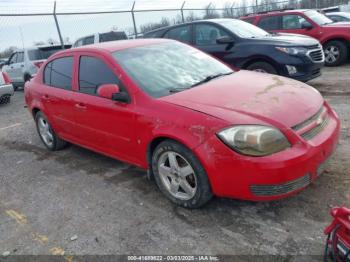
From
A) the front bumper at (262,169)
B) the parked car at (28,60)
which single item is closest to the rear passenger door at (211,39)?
the front bumper at (262,169)

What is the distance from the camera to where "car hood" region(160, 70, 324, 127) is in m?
3.09

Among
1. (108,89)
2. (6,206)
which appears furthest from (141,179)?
(6,206)

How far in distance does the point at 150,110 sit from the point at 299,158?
57.4 inches

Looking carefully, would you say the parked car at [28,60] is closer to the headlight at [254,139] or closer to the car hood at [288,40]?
the car hood at [288,40]

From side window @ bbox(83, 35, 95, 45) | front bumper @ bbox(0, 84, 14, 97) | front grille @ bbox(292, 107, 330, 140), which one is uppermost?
front grille @ bbox(292, 107, 330, 140)

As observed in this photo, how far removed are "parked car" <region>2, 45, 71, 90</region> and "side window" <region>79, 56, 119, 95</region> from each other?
9.50 metres

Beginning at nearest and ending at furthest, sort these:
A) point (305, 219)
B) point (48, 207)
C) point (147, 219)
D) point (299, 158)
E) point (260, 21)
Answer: point (299, 158), point (305, 219), point (147, 219), point (48, 207), point (260, 21)

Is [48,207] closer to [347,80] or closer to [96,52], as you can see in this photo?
[96,52]

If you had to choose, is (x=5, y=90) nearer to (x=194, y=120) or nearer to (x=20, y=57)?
(x=20, y=57)

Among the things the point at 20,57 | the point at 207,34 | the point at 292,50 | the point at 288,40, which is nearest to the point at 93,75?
the point at 292,50

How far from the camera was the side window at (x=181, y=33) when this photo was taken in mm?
8797

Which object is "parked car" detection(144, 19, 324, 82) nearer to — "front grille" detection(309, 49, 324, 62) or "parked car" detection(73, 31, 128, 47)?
"front grille" detection(309, 49, 324, 62)

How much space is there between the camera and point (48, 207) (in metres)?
3.96

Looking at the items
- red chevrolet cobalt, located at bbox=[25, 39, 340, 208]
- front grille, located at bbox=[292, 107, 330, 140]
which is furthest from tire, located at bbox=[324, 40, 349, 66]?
front grille, located at bbox=[292, 107, 330, 140]
